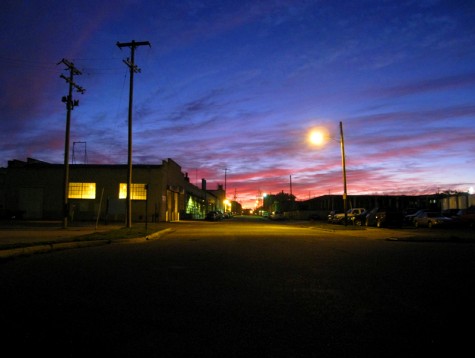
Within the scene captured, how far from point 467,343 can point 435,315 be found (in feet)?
3.90

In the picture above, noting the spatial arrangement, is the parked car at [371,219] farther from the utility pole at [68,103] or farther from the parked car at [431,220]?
the utility pole at [68,103]

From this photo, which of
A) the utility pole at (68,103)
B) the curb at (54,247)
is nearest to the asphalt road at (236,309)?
the curb at (54,247)

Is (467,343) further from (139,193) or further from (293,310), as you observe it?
(139,193)

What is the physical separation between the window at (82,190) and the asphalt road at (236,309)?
39.8 m

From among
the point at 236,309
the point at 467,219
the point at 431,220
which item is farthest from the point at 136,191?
the point at 236,309

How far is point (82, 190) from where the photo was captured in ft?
160

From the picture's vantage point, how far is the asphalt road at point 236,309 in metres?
4.38

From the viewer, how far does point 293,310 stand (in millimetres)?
5879

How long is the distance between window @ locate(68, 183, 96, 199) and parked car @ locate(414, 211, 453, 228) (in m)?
35.8

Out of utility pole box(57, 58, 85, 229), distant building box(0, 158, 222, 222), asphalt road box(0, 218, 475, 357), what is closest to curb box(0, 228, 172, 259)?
asphalt road box(0, 218, 475, 357)

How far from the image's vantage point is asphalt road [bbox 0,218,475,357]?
4.38 metres

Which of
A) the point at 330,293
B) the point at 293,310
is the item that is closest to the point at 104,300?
the point at 293,310

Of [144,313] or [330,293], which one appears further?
[330,293]

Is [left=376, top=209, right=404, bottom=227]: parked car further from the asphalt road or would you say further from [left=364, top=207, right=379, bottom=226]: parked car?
the asphalt road
